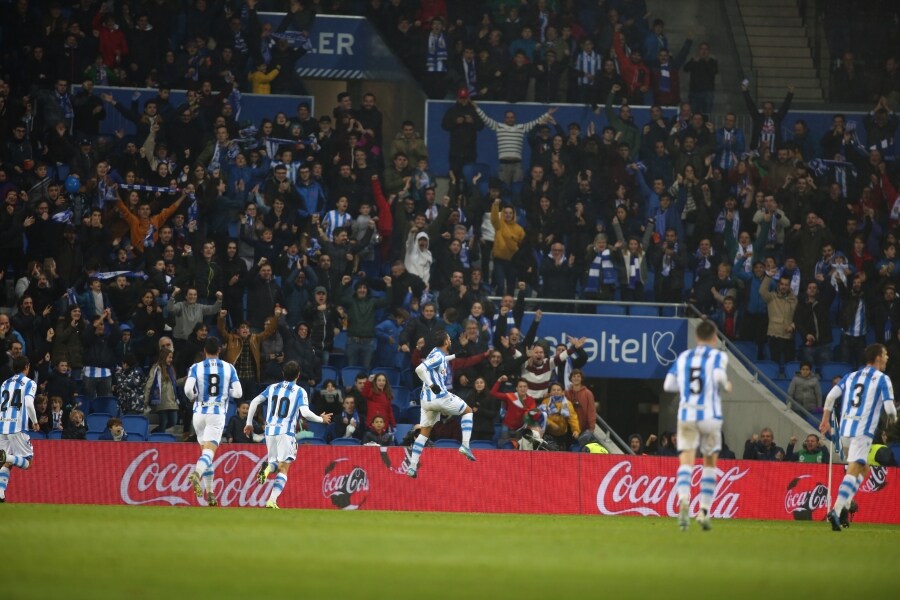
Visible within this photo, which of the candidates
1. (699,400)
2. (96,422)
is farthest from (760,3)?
(699,400)

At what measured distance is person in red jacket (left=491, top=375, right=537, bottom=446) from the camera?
24.0 metres

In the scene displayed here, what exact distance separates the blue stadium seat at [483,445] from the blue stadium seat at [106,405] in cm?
635

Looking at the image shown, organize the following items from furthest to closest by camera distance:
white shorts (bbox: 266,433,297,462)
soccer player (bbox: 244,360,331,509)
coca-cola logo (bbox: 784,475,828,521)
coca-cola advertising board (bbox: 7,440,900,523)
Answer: coca-cola logo (bbox: 784,475,828,521), coca-cola advertising board (bbox: 7,440,900,523), white shorts (bbox: 266,433,297,462), soccer player (bbox: 244,360,331,509)

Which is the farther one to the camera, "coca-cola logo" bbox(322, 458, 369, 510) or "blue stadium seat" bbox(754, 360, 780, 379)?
"blue stadium seat" bbox(754, 360, 780, 379)

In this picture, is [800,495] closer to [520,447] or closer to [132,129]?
[520,447]

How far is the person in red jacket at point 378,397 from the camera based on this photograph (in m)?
23.2

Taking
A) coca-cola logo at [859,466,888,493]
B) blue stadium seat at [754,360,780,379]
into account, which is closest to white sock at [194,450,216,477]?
coca-cola logo at [859,466,888,493]

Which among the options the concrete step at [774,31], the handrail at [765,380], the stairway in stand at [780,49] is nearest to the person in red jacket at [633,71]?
the stairway in stand at [780,49]

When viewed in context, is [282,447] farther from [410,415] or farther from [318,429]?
[410,415]

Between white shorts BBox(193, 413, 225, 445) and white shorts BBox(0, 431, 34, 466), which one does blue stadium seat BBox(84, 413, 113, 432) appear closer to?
white shorts BBox(0, 431, 34, 466)

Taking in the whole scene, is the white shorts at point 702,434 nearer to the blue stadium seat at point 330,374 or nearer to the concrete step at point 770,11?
the blue stadium seat at point 330,374

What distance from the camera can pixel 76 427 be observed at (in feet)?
74.3

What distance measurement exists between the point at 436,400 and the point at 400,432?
285 centimetres

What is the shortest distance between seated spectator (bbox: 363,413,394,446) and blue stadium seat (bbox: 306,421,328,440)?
138 cm
